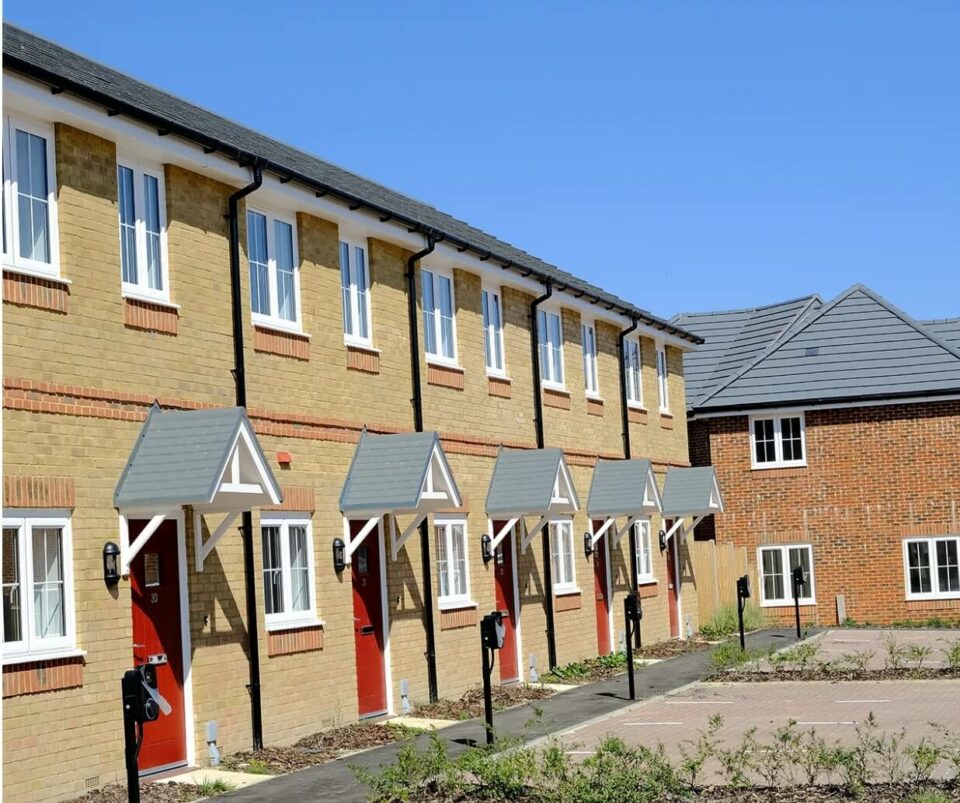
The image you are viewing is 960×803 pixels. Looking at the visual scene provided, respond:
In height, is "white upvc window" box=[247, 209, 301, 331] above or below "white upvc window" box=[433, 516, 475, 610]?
above

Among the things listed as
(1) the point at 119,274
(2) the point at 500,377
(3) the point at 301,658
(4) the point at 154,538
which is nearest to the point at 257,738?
(3) the point at 301,658

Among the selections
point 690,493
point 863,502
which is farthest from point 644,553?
point 863,502

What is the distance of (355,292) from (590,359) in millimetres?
8884

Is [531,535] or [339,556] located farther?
[531,535]

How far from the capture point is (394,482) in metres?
16.9

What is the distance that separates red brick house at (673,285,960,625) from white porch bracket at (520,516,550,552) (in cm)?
1251

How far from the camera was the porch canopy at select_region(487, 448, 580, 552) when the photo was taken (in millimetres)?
20766

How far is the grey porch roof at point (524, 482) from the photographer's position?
20734 millimetres

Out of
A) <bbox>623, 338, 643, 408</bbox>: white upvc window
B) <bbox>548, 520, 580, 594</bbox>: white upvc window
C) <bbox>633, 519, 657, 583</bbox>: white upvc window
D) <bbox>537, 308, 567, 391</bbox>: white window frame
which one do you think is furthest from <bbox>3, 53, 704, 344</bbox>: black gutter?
<bbox>633, 519, 657, 583</bbox>: white upvc window

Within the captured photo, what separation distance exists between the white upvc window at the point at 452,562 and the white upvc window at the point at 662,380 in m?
10.7

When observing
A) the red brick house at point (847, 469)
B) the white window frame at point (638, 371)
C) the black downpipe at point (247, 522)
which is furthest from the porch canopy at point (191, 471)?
the red brick house at point (847, 469)

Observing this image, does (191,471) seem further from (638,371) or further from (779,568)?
(779,568)

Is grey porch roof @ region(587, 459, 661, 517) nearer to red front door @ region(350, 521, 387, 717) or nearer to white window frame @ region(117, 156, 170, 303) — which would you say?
red front door @ region(350, 521, 387, 717)

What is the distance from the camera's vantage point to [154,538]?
13664 mm
